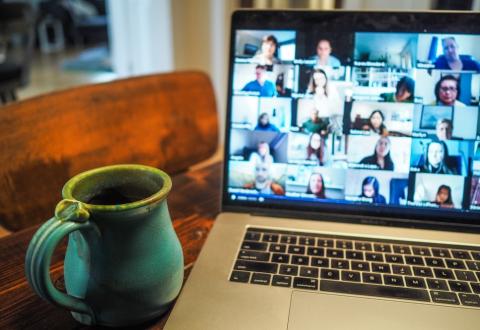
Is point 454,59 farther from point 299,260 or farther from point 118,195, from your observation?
point 118,195

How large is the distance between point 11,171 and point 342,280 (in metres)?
0.53

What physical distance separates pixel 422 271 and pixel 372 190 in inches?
5.3

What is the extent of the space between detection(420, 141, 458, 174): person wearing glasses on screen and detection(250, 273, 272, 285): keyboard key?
10.1 inches

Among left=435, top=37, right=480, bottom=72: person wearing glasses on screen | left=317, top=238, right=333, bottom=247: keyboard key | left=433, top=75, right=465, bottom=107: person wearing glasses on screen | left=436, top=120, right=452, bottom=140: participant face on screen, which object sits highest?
left=435, top=37, right=480, bottom=72: person wearing glasses on screen

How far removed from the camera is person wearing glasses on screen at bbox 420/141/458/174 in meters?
0.63

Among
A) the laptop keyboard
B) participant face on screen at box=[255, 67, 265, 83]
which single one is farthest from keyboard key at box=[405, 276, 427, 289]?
participant face on screen at box=[255, 67, 265, 83]

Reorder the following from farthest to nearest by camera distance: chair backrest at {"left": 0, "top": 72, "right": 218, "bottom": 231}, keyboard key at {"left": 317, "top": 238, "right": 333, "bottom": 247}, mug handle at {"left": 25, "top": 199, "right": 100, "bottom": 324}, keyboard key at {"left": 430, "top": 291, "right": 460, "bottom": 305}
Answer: chair backrest at {"left": 0, "top": 72, "right": 218, "bottom": 231}
keyboard key at {"left": 317, "top": 238, "right": 333, "bottom": 247}
keyboard key at {"left": 430, "top": 291, "right": 460, "bottom": 305}
mug handle at {"left": 25, "top": 199, "right": 100, "bottom": 324}

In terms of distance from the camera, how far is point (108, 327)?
1.57 ft

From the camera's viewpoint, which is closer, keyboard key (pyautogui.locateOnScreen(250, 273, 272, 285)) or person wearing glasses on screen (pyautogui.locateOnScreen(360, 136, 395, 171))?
keyboard key (pyautogui.locateOnScreen(250, 273, 272, 285))

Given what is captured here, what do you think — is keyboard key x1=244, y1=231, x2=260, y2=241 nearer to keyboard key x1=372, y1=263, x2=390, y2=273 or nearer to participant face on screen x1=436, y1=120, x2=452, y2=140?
keyboard key x1=372, y1=263, x2=390, y2=273

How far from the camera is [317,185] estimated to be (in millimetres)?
656

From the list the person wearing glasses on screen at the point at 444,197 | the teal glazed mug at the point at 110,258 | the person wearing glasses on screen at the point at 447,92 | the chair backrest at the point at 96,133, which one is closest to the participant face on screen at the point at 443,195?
the person wearing glasses on screen at the point at 444,197

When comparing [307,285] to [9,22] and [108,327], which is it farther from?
[9,22]

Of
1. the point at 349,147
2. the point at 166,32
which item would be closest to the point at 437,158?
the point at 349,147
